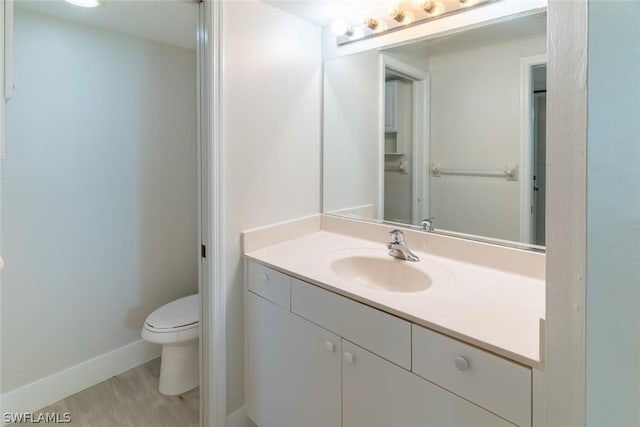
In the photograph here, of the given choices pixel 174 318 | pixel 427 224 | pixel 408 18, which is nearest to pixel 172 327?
pixel 174 318

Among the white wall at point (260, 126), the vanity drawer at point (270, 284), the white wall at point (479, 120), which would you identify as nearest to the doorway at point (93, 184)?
the white wall at point (260, 126)

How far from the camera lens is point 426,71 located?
156 cm

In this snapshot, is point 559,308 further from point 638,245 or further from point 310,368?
point 310,368

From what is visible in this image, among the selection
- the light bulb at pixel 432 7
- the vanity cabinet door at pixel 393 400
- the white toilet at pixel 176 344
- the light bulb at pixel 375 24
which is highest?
the light bulb at pixel 375 24

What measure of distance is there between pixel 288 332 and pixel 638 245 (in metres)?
1.15

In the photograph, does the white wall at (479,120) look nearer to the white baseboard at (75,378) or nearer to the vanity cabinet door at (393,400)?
the vanity cabinet door at (393,400)

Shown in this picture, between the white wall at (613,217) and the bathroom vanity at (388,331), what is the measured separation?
356 mm

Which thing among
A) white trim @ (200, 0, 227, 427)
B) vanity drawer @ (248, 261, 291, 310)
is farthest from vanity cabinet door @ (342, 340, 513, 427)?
white trim @ (200, 0, 227, 427)

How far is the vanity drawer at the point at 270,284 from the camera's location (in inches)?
52.4

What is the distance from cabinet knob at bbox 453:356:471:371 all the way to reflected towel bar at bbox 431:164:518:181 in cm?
82

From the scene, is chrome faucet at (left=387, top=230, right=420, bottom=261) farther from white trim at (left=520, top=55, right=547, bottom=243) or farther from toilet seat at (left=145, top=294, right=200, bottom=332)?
toilet seat at (left=145, top=294, right=200, bottom=332)

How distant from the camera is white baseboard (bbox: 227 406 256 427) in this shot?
155 cm

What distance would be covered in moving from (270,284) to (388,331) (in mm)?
574

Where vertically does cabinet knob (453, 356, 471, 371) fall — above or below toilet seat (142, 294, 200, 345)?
above
